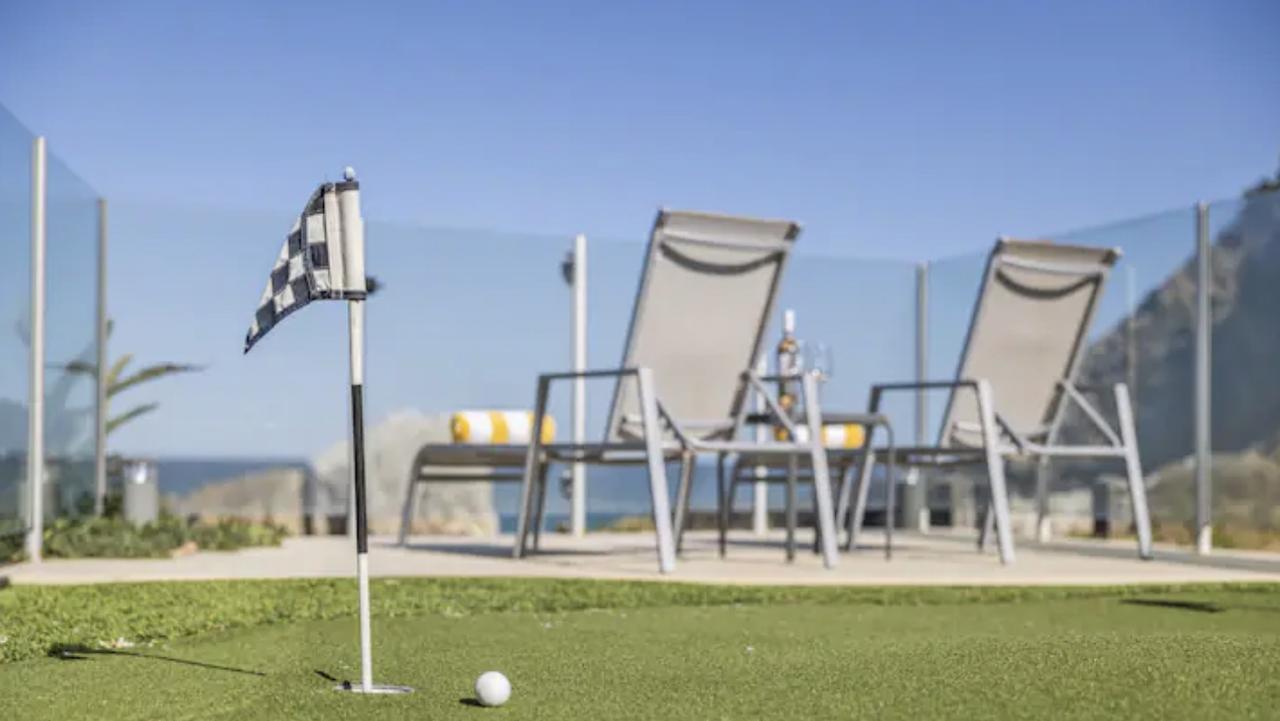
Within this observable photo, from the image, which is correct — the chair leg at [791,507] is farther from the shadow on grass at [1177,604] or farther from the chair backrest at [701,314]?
the shadow on grass at [1177,604]

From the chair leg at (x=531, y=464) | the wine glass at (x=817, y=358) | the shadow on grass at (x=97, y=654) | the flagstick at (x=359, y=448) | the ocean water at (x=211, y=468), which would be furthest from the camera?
the ocean water at (x=211, y=468)

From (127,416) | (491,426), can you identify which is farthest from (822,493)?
(127,416)

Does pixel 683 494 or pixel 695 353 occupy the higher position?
pixel 695 353

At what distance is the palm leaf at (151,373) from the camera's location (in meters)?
8.38

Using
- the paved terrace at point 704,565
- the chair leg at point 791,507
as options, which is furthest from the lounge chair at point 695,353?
the paved terrace at point 704,565

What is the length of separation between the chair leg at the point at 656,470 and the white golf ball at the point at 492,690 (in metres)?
2.87

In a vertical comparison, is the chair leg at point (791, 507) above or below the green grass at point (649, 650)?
above

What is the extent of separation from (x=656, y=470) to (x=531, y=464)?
920mm

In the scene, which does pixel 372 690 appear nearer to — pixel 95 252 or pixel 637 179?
pixel 95 252

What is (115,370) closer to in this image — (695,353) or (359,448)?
(695,353)

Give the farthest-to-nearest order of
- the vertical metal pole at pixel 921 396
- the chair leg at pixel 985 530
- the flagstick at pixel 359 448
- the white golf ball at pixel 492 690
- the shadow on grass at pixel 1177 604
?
1. the vertical metal pole at pixel 921 396
2. the chair leg at pixel 985 530
3. the shadow on grass at pixel 1177 604
4. the flagstick at pixel 359 448
5. the white golf ball at pixel 492 690

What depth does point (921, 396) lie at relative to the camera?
9.95m

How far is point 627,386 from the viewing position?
242 inches

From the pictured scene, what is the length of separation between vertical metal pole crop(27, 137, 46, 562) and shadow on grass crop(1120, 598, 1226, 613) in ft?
14.8
